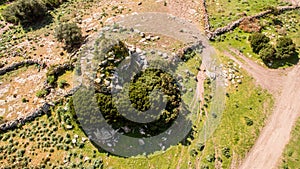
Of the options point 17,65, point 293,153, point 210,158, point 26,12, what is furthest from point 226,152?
point 26,12

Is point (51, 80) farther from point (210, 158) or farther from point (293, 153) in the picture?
point (293, 153)

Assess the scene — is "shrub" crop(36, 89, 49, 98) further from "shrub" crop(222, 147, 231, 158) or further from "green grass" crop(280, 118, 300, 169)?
"green grass" crop(280, 118, 300, 169)

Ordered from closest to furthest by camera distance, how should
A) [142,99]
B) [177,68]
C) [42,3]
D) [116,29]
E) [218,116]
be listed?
[142,99] < [218,116] < [177,68] < [116,29] < [42,3]

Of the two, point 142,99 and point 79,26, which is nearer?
point 142,99

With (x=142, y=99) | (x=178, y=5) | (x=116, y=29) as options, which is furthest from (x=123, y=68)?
(x=178, y=5)

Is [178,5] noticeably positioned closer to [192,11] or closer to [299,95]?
→ [192,11]
